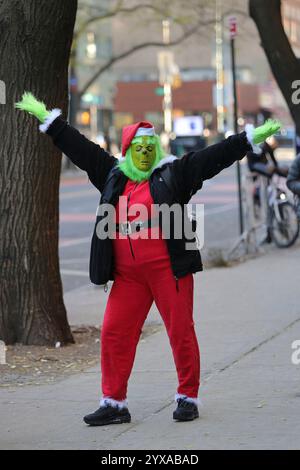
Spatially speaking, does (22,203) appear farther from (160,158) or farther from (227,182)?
(227,182)

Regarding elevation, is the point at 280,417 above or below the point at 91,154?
below

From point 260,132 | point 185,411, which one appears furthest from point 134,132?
point 185,411

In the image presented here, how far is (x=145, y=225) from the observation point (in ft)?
21.7

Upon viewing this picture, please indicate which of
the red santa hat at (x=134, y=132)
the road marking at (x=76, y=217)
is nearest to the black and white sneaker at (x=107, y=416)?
the red santa hat at (x=134, y=132)

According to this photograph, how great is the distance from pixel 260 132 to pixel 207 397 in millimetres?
1883

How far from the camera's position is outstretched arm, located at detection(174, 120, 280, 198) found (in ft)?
21.4

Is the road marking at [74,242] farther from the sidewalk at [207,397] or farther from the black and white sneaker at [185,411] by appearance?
the black and white sneaker at [185,411]

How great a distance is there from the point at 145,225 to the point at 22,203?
2.80m

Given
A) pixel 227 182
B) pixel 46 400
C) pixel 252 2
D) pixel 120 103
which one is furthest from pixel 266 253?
pixel 120 103

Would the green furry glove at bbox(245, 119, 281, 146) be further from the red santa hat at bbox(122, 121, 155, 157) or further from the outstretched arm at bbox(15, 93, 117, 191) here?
the outstretched arm at bbox(15, 93, 117, 191)

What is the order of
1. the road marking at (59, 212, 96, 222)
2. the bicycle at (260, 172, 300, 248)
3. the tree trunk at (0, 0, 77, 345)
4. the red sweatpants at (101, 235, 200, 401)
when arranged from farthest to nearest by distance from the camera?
the road marking at (59, 212, 96, 222) → the bicycle at (260, 172, 300, 248) → the tree trunk at (0, 0, 77, 345) → the red sweatpants at (101, 235, 200, 401)

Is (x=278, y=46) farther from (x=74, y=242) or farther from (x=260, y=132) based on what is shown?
(x=260, y=132)

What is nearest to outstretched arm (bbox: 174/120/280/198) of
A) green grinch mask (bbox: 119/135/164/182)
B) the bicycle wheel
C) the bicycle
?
green grinch mask (bbox: 119/135/164/182)

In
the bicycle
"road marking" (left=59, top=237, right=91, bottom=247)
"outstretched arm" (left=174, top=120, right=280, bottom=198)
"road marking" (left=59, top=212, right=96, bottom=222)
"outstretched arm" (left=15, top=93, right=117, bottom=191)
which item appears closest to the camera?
"outstretched arm" (left=174, top=120, right=280, bottom=198)
